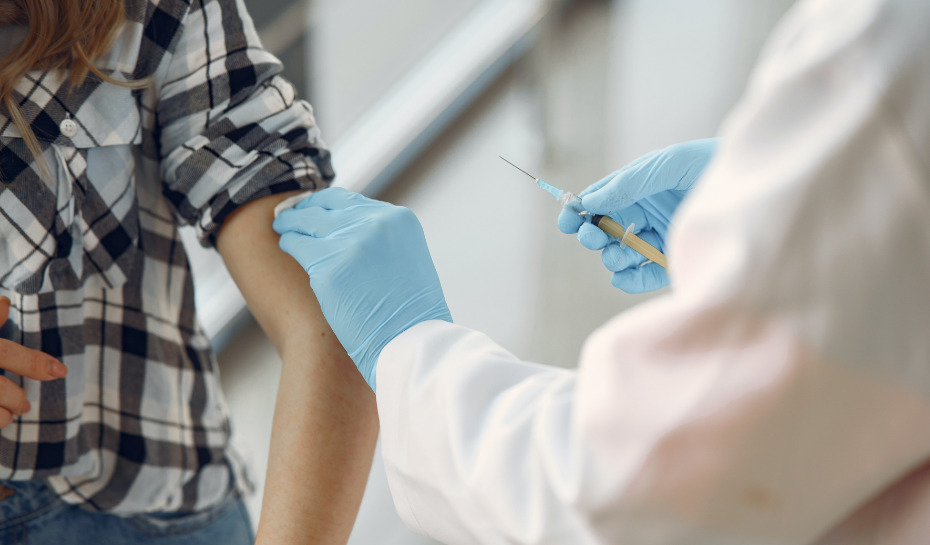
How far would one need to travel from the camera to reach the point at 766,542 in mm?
511

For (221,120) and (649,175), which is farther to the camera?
(649,175)

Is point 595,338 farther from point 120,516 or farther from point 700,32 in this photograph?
point 700,32

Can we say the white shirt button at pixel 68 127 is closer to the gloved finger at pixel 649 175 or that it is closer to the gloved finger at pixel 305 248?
the gloved finger at pixel 305 248

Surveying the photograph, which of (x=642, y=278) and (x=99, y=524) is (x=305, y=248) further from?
(x=642, y=278)

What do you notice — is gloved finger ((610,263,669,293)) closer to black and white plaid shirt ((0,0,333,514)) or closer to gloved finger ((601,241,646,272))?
gloved finger ((601,241,646,272))

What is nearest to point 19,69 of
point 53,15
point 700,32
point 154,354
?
point 53,15

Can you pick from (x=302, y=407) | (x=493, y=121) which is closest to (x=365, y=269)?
(x=302, y=407)

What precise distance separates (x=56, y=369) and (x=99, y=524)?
0.23 metres

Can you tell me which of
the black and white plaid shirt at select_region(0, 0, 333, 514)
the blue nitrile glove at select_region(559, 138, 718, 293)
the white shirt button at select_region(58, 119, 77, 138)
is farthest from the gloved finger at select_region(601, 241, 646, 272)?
the white shirt button at select_region(58, 119, 77, 138)

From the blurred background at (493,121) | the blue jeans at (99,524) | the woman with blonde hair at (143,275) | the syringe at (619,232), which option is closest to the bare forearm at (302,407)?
the woman with blonde hair at (143,275)

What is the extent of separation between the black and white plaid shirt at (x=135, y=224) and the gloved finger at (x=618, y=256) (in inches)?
16.8

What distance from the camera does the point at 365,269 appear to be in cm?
85

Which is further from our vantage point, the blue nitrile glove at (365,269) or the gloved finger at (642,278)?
the gloved finger at (642,278)

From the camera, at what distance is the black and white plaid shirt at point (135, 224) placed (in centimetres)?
79
